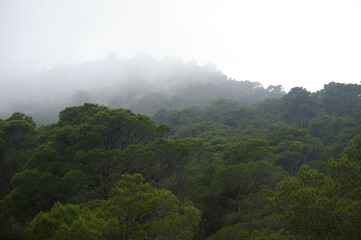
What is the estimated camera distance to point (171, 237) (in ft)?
28.4

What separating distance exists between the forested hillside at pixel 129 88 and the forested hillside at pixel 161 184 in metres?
38.2

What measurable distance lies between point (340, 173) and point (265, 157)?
22.6ft

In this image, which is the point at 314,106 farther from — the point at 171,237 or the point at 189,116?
the point at 171,237

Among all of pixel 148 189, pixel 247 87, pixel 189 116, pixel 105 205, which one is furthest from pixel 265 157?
pixel 247 87

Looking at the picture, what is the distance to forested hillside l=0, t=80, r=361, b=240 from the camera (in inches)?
326

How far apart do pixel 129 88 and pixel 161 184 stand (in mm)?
58355

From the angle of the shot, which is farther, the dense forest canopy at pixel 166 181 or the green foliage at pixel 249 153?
the green foliage at pixel 249 153

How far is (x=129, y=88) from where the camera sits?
70.7 metres

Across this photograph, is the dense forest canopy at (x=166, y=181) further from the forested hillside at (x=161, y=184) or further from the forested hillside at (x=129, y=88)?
the forested hillside at (x=129, y=88)

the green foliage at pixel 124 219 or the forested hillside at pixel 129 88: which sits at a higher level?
the forested hillside at pixel 129 88

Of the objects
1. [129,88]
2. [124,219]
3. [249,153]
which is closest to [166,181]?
[249,153]

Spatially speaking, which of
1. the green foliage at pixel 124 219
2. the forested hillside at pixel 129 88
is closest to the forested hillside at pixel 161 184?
the green foliage at pixel 124 219

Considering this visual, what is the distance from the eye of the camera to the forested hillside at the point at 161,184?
8.27 m

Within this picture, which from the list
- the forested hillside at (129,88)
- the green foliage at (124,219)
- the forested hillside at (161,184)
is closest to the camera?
the green foliage at (124,219)
